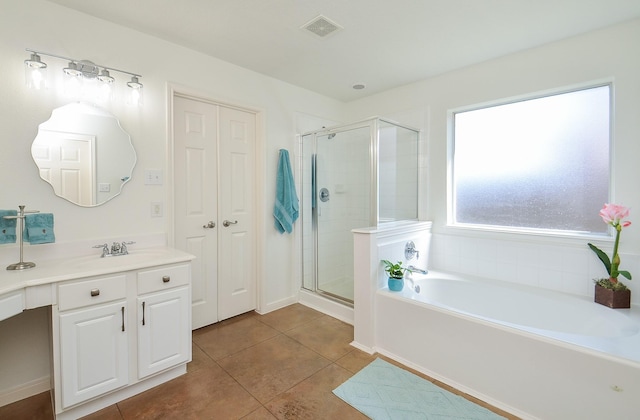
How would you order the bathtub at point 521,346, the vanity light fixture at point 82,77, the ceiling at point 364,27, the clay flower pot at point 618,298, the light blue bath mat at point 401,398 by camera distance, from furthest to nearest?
the clay flower pot at point 618,298
the ceiling at point 364,27
the vanity light fixture at point 82,77
the light blue bath mat at point 401,398
the bathtub at point 521,346

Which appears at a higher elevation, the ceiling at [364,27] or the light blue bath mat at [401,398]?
the ceiling at [364,27]

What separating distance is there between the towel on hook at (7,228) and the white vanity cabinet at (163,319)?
2.31ft

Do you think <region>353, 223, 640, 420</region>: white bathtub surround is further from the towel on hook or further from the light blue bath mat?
the towel on hook

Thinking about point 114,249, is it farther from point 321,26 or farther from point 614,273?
point 614,273

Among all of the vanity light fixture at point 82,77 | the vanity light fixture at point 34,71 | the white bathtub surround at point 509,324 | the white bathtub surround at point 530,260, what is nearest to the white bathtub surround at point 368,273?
the white bathtub surround at point 509,324

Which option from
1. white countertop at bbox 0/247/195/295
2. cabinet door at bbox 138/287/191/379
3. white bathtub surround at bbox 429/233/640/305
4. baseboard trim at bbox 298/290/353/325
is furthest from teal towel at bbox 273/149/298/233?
white bathtub surround at bbox 429/233/640/305

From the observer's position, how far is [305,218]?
131 inches

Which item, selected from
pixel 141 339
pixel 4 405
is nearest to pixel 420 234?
pixel 141 339

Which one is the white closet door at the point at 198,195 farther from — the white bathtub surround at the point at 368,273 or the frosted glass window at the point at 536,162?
the frosted glass window at the point at 536,162

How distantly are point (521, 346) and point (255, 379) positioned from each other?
1.65 metres

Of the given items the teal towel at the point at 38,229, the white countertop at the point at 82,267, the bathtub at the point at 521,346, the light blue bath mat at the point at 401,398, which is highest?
the teal towel at the point at 38,229

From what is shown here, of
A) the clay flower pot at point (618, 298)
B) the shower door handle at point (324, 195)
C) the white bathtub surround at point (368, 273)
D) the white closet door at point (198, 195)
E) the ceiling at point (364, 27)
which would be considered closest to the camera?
the ceiling at point (364, 27)

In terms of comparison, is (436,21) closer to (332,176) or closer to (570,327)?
(332,176)

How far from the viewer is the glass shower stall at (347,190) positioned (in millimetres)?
2676
